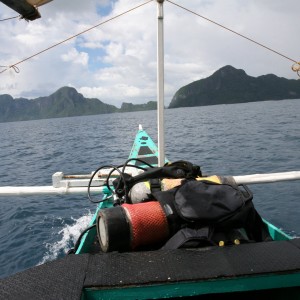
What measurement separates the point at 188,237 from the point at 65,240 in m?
6.56

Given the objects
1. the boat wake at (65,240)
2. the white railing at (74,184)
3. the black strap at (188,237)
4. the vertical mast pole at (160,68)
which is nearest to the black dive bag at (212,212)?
the black strap at (188,237)

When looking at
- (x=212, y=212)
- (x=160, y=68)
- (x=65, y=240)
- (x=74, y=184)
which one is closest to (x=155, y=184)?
(x=212, y=212)

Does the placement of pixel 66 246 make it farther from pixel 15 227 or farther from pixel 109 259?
pixel 109 259

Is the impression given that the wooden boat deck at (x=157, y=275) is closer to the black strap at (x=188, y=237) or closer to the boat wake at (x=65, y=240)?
the black strap at (x=188, y=237)

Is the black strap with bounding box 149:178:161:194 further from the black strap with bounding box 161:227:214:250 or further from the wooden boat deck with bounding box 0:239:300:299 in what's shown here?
the wooden boat deck with bounding box 0:239:300:299

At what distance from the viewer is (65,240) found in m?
8.38

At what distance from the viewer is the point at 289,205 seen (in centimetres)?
1025

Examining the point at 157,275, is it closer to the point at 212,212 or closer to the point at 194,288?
the point at 194,288

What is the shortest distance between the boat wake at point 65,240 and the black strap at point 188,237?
549cm

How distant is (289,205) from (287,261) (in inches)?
346

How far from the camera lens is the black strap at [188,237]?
8.38 feet

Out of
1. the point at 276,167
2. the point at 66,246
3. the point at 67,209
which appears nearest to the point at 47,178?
the point at 67,209

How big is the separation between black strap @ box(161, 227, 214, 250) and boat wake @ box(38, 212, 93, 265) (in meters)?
5.49

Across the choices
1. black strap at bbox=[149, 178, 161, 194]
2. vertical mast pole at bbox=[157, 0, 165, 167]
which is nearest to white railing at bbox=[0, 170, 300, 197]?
vertical mast pole at bbox=[157, 0, 165, 167]
